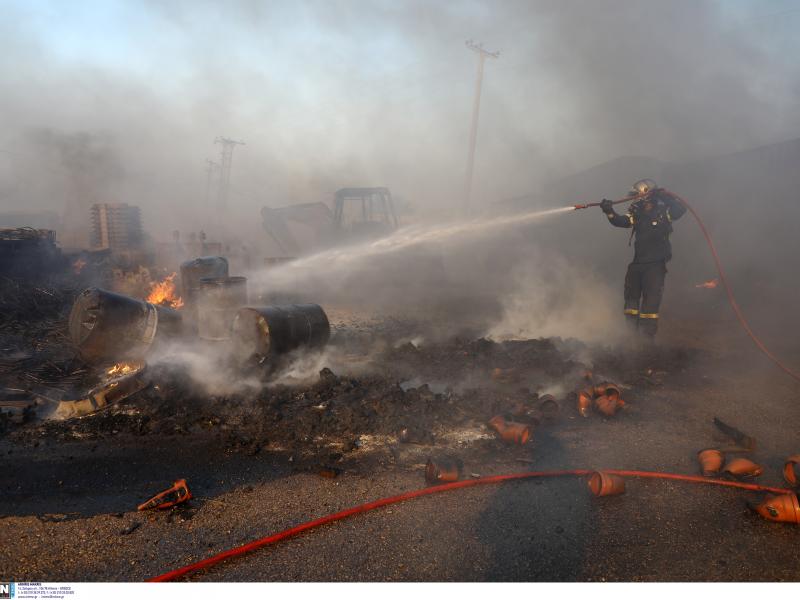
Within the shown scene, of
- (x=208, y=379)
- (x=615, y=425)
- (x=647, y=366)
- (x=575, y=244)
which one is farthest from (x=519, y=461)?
(x=575, y=244)

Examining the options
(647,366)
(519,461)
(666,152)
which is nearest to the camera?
(519,461)

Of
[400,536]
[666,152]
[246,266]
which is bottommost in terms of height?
[400,536]

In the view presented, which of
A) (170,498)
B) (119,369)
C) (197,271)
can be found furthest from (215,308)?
(170,498)

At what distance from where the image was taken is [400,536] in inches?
122

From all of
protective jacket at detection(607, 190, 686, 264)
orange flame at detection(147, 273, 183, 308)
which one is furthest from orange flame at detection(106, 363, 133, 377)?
protective jacket at detection(607, 190, 686, 264)

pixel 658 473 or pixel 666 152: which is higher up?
pixel 666 152

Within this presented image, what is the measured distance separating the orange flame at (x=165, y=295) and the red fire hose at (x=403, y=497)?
8.61 meters

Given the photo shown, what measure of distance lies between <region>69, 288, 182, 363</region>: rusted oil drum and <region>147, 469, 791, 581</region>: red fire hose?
4.61m

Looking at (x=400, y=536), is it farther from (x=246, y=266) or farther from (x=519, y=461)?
(x=246, y=266)

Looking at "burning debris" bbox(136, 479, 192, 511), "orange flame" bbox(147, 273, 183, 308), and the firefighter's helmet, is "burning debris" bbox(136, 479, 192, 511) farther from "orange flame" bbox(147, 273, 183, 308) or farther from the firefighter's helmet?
"orange flame" bbox(147, 273, 183, 308)

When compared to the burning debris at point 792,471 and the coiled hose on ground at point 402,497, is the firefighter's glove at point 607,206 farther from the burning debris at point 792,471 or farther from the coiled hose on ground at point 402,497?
the coiled hose on ground at point 402,497

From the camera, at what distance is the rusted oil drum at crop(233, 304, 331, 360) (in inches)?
247

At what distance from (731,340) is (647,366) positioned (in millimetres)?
3062
